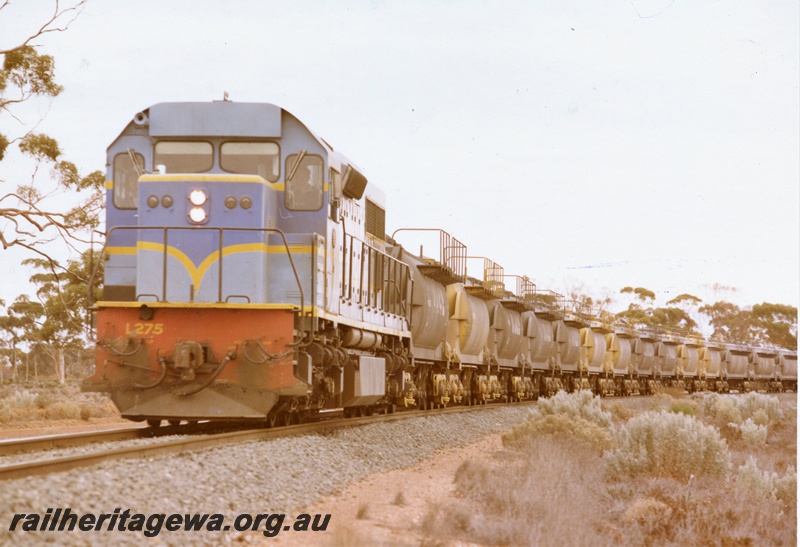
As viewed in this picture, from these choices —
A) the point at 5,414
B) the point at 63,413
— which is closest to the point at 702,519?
the point at 5,414

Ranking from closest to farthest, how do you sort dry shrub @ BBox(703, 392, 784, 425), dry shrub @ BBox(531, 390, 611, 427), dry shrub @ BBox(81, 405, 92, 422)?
dry shrub @ BBox(531, 390, 611, 427) < dry shrub @ BBox(81, 405, 92, 422) < dry shrub @ BBox(703, 392, 784, 425)

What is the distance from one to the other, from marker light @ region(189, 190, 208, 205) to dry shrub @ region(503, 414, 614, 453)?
21.0 ft

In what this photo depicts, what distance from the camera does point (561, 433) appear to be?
623 inches

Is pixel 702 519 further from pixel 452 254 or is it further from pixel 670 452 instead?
pixel 452 254

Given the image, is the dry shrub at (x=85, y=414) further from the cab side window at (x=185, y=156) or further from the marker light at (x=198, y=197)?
the marker light at (x=198, y=197)

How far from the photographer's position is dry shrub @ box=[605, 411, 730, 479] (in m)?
12.8

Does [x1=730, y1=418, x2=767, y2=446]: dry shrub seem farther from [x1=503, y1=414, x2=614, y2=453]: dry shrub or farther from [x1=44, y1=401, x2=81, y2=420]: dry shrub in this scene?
[x1=44, y1=401, x2=81, y2=420]: dry shrub

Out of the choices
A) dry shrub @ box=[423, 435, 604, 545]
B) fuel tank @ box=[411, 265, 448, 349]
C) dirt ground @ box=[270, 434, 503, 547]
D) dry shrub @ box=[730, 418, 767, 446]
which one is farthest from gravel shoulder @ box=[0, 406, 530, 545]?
dry shrub @ box=[730, 418, 767, 446]

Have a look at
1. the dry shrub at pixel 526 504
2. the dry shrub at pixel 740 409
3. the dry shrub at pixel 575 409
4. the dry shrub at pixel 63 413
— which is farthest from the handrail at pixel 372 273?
the dry shrub at pixel 740 409

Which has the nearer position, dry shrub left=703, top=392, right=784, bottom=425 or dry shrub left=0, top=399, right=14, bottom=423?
dry shrub left=0, top=399, right=14, bottom=423

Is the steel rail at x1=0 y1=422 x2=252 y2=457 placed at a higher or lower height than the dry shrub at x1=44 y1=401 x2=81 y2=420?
higher

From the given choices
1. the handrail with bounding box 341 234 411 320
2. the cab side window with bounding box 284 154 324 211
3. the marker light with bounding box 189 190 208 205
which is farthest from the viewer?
the handrail with bounding box 341 234 411 320

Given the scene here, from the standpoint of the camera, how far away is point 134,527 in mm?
6684

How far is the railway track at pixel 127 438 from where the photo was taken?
825 cm
